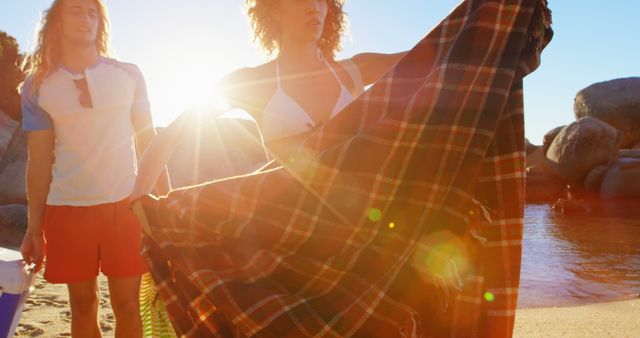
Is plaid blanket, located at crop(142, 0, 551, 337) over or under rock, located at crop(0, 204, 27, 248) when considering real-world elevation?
over

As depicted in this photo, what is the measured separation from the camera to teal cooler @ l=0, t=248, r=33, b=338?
7.97 ft

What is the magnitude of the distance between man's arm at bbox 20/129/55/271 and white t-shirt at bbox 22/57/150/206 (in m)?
0.04

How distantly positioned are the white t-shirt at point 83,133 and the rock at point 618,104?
91.8ft

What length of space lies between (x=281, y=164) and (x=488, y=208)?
2.65 feet

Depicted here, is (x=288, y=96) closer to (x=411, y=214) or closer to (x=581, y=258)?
(x=411, y=214)

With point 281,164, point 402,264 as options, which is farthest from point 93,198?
point 402,264

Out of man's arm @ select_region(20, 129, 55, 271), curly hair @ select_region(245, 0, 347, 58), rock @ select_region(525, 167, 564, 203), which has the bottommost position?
rock @ select_region(525, 167, 564, 203)

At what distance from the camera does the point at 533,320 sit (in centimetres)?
583

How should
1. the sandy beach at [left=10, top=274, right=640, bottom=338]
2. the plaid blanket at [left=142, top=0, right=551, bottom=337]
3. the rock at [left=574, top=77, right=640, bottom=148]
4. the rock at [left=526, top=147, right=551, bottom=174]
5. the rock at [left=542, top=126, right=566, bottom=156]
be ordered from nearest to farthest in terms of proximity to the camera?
the plaid blanket at [left=142, top=0, right=551, bottom=337]
the sandy beach at [left=10, top=274, right=640, bottom=338]
the rock at [left=542, top=126, right=566, bottom=156]
the rock at [left=526, top=147, right=551, bottom=174]
the rock at [left=574, top=77, right=640, bottom=148]

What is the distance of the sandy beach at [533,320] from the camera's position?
4793mm

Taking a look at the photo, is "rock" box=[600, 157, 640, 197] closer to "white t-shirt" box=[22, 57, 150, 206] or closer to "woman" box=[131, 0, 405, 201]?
"woman" box=[131, 0, 405, 201]

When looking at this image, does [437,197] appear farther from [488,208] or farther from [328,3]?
[328,3]

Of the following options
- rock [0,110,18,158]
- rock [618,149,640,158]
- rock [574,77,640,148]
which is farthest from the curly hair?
rock [574,77,640,148]

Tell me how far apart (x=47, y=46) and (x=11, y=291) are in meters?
1.32
